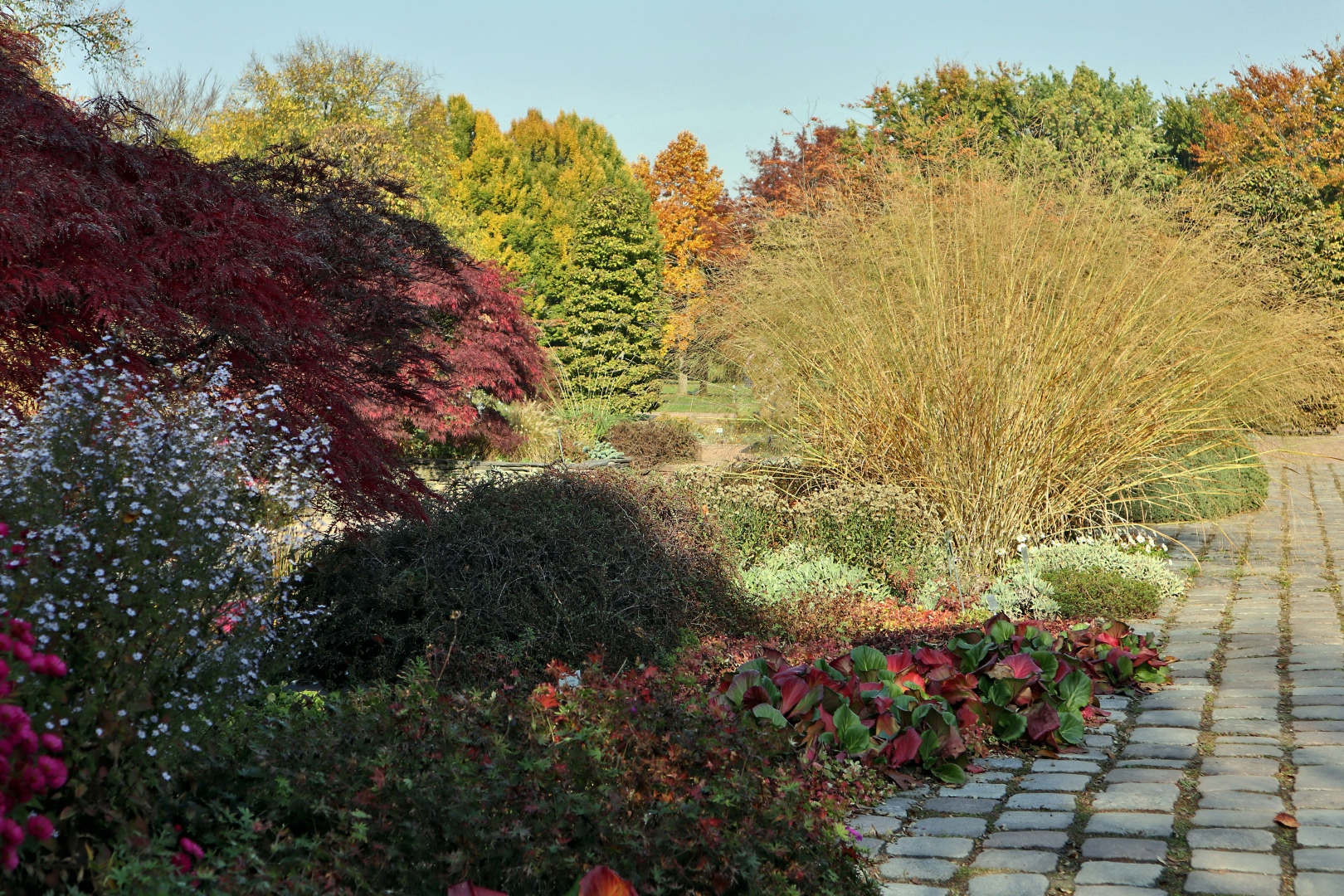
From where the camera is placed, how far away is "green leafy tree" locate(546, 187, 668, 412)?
64.8ft

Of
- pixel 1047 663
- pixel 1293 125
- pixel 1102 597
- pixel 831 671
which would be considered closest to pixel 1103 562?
pixel 1102 597

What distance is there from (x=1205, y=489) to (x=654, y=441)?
6.54 meters

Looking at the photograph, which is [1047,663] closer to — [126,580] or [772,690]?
[772,690]

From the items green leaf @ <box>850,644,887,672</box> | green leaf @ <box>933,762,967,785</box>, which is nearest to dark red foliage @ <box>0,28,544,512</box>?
green leaf @ <box>850,644,887,672</box>

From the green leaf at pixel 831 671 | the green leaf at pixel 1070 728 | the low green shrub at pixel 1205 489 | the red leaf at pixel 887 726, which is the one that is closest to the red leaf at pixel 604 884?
the red leaf at pixel 887 726

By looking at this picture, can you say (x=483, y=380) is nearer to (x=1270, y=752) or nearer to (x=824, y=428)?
(x=824, y=428)

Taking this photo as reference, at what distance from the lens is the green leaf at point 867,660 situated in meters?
3.59

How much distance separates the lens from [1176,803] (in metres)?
2.91

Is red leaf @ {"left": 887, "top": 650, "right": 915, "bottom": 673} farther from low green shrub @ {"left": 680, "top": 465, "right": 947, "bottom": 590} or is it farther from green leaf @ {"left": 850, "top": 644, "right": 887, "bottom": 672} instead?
→ low green shrub @ {"left": 680, "top": 465, "right": 947, "bottom": 590}

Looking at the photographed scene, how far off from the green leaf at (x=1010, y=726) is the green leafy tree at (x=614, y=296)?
15.9m

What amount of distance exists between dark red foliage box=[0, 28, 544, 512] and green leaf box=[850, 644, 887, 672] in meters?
1.71

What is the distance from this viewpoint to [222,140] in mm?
17766

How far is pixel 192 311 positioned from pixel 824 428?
363 centimetres

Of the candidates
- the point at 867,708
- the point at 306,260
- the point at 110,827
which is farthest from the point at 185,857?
the point at 306,260
